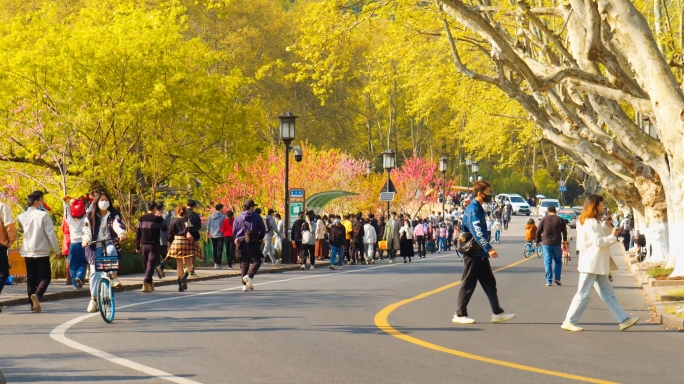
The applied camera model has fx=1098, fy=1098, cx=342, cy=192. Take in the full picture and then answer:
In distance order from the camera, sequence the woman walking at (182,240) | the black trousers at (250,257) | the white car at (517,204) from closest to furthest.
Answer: the black trousers at (250,257), the woman walking at (182,240), the white car at (517,204)

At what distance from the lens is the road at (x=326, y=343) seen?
31.6 ft

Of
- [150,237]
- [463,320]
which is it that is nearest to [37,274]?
[150,237]

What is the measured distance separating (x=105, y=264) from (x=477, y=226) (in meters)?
4.82

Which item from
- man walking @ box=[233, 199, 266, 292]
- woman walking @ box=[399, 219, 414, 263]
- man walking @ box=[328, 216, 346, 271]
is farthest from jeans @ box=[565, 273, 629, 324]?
woman walking @ box=[399, 219, 414, 263]

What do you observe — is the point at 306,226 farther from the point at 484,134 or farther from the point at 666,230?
the point at 484,134

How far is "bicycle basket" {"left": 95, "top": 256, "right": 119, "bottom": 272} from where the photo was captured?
14227 mm

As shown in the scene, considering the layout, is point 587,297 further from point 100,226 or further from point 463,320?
point 100,226

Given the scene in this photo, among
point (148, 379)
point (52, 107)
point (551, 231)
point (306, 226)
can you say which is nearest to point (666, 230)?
point (551, 231)

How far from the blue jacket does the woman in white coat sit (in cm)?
116

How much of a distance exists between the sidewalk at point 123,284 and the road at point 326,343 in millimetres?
642

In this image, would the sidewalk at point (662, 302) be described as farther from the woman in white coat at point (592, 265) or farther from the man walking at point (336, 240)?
the man walking at point (336, 240)

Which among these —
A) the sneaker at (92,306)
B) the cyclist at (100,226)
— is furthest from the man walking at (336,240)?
the sneaker at (92,306)

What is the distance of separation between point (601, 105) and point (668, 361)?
17309 mm

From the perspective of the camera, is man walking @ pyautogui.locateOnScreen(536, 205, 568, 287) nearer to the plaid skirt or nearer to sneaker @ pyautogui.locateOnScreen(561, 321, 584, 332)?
the plaid skirt
